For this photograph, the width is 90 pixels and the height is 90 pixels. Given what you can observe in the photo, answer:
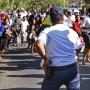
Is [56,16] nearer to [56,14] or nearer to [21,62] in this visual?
[56,14]

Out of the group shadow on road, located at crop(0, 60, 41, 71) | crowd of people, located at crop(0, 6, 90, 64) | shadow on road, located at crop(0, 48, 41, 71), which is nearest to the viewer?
shadow on road, located at crop(0, 60, 41, 71)

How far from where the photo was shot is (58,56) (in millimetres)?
6289

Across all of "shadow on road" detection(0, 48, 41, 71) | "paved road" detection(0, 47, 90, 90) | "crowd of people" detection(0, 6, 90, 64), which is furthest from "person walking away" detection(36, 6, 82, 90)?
"shadow on road" detection(0, 48, 41, 71)

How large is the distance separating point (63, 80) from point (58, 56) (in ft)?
1.03

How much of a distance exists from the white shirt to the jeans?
12 cm

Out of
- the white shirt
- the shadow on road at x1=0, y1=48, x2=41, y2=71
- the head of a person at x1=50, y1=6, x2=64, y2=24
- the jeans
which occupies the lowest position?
the shadow on road at x1=0, y1=48, x2=41, y2=71

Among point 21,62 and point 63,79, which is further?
point 21,62

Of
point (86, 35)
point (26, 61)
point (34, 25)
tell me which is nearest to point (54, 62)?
point (86, 35)

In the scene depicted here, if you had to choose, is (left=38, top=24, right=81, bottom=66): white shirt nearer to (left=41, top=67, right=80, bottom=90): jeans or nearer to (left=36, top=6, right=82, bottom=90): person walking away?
(left=36, top=6, right=82, bottom=90): person walking away

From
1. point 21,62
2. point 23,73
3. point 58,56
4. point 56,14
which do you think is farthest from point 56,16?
point 21,62

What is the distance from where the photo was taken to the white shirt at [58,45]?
6.29 meters

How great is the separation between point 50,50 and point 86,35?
985 centimetres

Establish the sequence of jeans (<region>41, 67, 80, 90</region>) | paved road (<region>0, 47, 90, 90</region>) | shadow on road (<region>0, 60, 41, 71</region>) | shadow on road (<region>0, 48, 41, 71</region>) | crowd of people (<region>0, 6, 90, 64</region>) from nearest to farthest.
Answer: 1. jeans (<region>41, 67, 80, 90</region>)
2. paved road (<region>0, 47, 90, 90</region>)
3. shadow on road (<region>0, 60, 41, 71</region>)
4. shadow on road (<region>0, 48, 41, 71</region>)
5. crowd of people (<region>0, 6, 90, 64</region>)

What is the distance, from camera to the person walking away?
6246 millimetres
